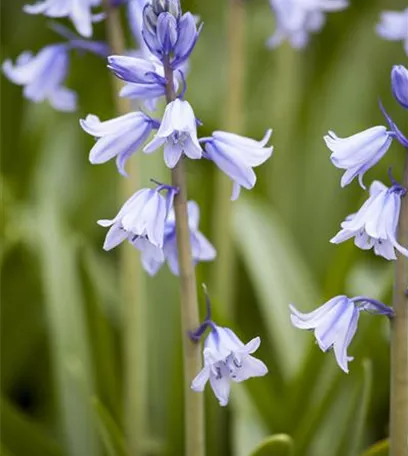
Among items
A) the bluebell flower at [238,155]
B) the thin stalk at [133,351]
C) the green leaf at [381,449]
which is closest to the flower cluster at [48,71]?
the thin stalk at [133,351]

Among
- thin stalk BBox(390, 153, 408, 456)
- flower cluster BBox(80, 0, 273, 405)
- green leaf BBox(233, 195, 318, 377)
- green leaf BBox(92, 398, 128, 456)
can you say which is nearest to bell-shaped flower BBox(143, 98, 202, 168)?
flower cluster BBox(80, 0, 273, 405)

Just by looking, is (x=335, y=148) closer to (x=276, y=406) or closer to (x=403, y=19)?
(x=403, y=19)

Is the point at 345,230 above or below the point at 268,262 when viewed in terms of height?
above

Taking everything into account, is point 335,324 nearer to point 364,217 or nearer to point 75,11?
point 364,217

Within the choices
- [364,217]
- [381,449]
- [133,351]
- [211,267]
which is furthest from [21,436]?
[364,217]

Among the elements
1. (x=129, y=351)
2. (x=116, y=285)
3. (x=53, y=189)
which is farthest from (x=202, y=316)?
(x=53, y=189)

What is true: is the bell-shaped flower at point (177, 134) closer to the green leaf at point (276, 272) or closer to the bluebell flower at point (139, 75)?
the bluebell flower at point (139, 75)
